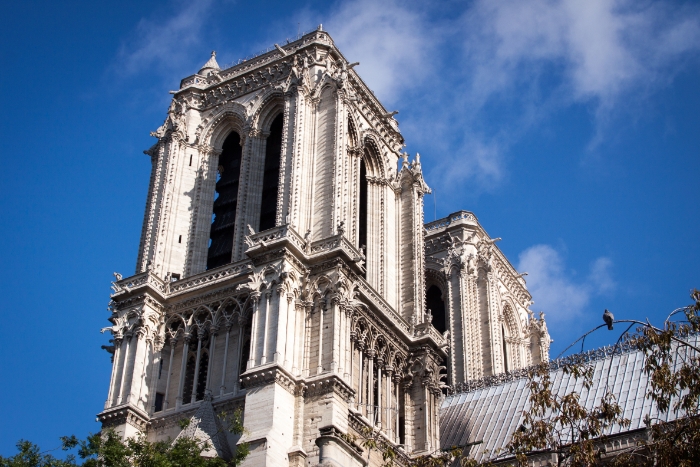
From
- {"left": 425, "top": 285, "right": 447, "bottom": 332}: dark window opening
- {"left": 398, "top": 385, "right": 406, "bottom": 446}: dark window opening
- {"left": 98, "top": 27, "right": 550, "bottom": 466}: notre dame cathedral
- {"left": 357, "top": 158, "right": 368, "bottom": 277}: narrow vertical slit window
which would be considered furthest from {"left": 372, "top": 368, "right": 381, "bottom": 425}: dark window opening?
{"left": 425, "top": 285, "right": 447, "bottom": 332}: dark window opening

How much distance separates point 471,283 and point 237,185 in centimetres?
1570

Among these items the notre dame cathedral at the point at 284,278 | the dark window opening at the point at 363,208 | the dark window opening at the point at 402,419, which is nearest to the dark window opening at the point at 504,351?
the notre dame cathedral at the point at 284,278

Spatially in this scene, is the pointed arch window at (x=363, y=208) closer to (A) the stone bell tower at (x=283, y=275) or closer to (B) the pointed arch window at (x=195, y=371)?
(A) the stone bell tower at (x=283, y=275)

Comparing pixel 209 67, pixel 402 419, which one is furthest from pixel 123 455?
pixel 209 67

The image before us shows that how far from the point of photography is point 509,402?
47719 millimetres

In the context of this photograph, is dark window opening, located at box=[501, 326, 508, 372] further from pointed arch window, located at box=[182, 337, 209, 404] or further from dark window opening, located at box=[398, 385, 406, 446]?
pointed arch window, located at box=[182, 337, 209, 404]

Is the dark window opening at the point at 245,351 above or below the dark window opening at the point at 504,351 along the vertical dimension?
below

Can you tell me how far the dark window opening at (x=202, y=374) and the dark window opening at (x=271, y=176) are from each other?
19.5 ft

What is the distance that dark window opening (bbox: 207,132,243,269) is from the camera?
4456cm

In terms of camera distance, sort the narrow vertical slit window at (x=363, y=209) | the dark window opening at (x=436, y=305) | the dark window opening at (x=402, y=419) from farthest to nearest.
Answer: the dark window opening at (x=436, y=305) → the narrow vertical slit window at (x=363, y=209) → the dark window opening at (x=402, y=419)

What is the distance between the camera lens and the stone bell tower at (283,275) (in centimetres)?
3697

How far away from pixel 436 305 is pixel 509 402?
11.3 meters

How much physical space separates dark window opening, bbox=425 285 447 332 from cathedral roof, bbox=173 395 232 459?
834 inches

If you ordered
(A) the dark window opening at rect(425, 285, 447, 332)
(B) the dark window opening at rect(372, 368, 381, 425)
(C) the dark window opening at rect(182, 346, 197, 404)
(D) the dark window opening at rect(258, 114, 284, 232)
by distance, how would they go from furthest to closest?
(A) the dark window opening at rect(425, 285, 447, 332) < (D) the dark window opening at rect(258, 114, 284, 232) < (B) the dark window opening at rect(372, 368, 381, 425) < (C) the dark window opening at rect(182, 346, 197, 404)
